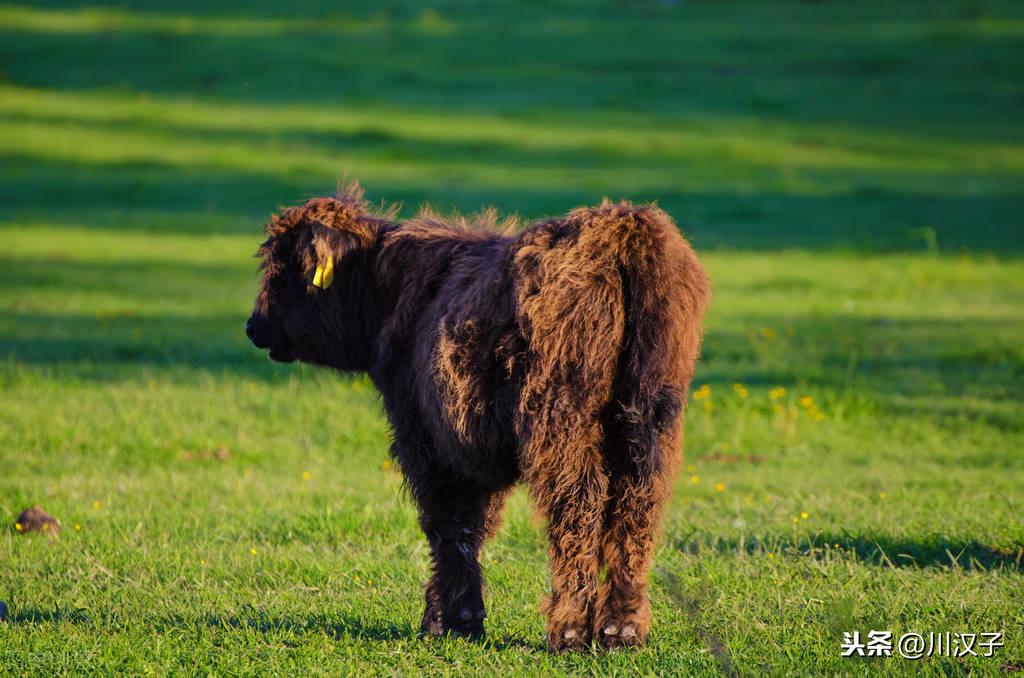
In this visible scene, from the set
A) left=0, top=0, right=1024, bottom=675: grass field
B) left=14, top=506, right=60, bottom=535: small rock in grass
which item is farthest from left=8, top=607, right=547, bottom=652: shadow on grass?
left=14, top=506, right=60, bottom=535: small rock in grass

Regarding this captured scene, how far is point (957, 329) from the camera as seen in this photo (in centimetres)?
1708

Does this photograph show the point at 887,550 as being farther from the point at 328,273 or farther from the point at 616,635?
the point at 328,273

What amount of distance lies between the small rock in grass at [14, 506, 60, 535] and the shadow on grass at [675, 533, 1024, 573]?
4335 millimetres

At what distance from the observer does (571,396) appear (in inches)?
234

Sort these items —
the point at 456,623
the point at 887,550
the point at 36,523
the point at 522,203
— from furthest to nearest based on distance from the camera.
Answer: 1. the point at 522,203
2. the point at 36,523
3. the point at 887,550
4. the point at 456,623

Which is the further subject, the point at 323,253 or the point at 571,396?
the point at 323,253

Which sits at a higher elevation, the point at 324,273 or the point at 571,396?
the point at 324,273

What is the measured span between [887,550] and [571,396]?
3273mm

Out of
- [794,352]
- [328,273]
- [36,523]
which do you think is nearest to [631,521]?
[328,273]

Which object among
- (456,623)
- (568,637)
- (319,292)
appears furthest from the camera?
(319,292)

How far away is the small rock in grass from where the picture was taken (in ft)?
28.9

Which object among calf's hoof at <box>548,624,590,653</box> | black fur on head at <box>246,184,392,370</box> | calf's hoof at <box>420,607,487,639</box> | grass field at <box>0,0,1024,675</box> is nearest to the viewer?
calf's hoof at <box>548,624,590,653</box>

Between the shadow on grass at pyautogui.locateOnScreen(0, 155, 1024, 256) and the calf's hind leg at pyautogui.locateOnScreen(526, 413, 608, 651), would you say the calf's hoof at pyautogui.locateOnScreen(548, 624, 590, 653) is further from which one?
the shadow on grass at pyautogui.locateOnScreen(0, 155, 1024, 256)

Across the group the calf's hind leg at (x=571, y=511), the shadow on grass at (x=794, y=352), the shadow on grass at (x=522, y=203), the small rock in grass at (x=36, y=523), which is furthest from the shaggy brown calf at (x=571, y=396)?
the shadow on grass at (x=522, y=203)
